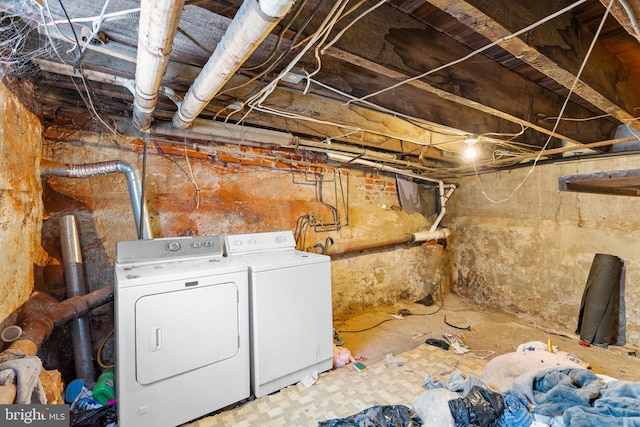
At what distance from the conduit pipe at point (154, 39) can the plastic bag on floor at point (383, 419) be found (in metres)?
1.99

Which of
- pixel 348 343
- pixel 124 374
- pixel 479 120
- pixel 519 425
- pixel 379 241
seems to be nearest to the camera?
pixel 519 425

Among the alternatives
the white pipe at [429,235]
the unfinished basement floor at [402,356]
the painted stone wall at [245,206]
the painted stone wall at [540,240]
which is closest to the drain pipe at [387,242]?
the white pipe at [429,235]

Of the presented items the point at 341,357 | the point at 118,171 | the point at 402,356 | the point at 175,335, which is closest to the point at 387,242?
the point at 402,356

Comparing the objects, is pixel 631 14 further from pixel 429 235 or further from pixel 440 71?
pixel 429 235

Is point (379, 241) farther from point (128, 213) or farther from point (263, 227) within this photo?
point (128, 213)

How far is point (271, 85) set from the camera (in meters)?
1.55

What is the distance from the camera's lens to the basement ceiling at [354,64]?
3.74 feet

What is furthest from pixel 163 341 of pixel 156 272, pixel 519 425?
pixel 519 425

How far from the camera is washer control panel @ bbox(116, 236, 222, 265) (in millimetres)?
2059

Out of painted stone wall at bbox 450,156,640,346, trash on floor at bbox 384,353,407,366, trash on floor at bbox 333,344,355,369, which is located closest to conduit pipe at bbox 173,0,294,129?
trash on floor at bbox 333,344,355,369

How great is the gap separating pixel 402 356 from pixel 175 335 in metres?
1.99

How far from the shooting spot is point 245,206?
2941 mm

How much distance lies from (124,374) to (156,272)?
59cm

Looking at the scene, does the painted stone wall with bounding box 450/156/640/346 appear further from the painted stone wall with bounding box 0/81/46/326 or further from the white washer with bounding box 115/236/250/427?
the painted stone wall with bounding box 0/81/46/326
